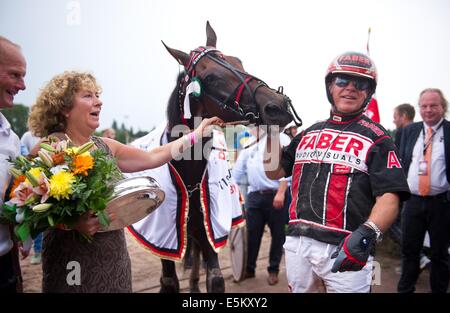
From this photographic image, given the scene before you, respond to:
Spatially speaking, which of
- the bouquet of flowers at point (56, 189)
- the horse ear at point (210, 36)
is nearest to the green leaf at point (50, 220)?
the bouquet of flowers at point (56, 189)

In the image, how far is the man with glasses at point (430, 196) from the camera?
3654mm

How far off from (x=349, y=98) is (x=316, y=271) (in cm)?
101

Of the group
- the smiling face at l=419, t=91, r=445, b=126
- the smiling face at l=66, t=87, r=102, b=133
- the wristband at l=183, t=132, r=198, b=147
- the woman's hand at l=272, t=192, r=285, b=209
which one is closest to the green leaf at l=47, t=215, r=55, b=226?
the smiling face at l=66, t=87, r=102, b=133

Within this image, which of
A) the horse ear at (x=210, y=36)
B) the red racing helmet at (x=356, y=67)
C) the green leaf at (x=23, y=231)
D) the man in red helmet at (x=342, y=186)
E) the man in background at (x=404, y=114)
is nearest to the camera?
the green leaf at (x=23, y=231)

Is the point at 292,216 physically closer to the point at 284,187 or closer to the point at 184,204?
the point at 184,204

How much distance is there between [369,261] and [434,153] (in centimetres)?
249

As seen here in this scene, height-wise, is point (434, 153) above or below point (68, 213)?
above

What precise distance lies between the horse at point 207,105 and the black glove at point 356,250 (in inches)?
33.9

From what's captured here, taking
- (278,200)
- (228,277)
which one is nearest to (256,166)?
(278,200)

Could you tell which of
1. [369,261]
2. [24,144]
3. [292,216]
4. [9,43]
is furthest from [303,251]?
[24,144]

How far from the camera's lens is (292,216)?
2105mm

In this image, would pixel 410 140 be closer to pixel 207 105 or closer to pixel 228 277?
pixel 207 105

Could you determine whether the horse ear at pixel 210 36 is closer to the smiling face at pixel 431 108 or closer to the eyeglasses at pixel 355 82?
the eyeglasses at pixel 355 82

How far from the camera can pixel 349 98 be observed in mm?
1991
